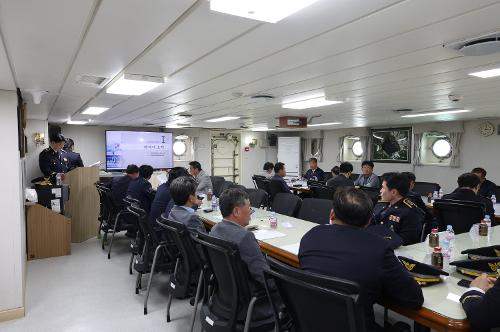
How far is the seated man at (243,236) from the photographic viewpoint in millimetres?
2055

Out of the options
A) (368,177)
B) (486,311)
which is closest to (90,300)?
(486,311)

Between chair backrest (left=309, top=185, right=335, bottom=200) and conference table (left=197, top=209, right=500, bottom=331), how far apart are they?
6.97 feet

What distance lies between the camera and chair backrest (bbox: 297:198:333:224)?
3820 mm

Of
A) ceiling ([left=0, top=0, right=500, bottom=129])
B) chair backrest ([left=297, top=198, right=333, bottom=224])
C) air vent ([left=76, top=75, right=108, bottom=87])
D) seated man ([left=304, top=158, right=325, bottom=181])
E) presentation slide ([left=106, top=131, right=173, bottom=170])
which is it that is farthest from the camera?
presentation slide ([left=106, top=131, right=173, bottom=170])

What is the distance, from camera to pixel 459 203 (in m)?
3.71

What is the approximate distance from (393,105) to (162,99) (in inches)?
129

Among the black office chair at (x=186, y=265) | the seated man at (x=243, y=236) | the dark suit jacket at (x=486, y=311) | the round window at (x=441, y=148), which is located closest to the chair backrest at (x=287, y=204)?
the black office chair at (x=186, y=265)

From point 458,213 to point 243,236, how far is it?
9.27 feet

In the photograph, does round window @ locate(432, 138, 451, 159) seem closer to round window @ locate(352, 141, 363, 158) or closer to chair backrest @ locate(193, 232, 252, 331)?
round window @ locate(352, 141, 363, 158)

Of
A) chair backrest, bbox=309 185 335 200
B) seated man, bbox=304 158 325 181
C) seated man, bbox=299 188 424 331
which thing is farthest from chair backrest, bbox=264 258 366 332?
seated man, bbox=304 158 325 181

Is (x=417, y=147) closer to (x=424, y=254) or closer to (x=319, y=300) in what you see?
(x=424, y=254)

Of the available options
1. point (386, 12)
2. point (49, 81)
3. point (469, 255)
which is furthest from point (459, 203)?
point (49, 81)

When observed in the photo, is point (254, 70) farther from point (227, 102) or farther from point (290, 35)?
point (227, 102)

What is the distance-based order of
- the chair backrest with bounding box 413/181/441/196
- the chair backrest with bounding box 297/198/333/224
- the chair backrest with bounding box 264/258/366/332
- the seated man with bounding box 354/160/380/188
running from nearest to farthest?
the chair backrest with bounding box 264/258/366/332
the chair backrest with bounding box 297/198/333/224
the chair backrest with bounding box 413/181/441/196
the seated man with bounding box 354/160/380/188
